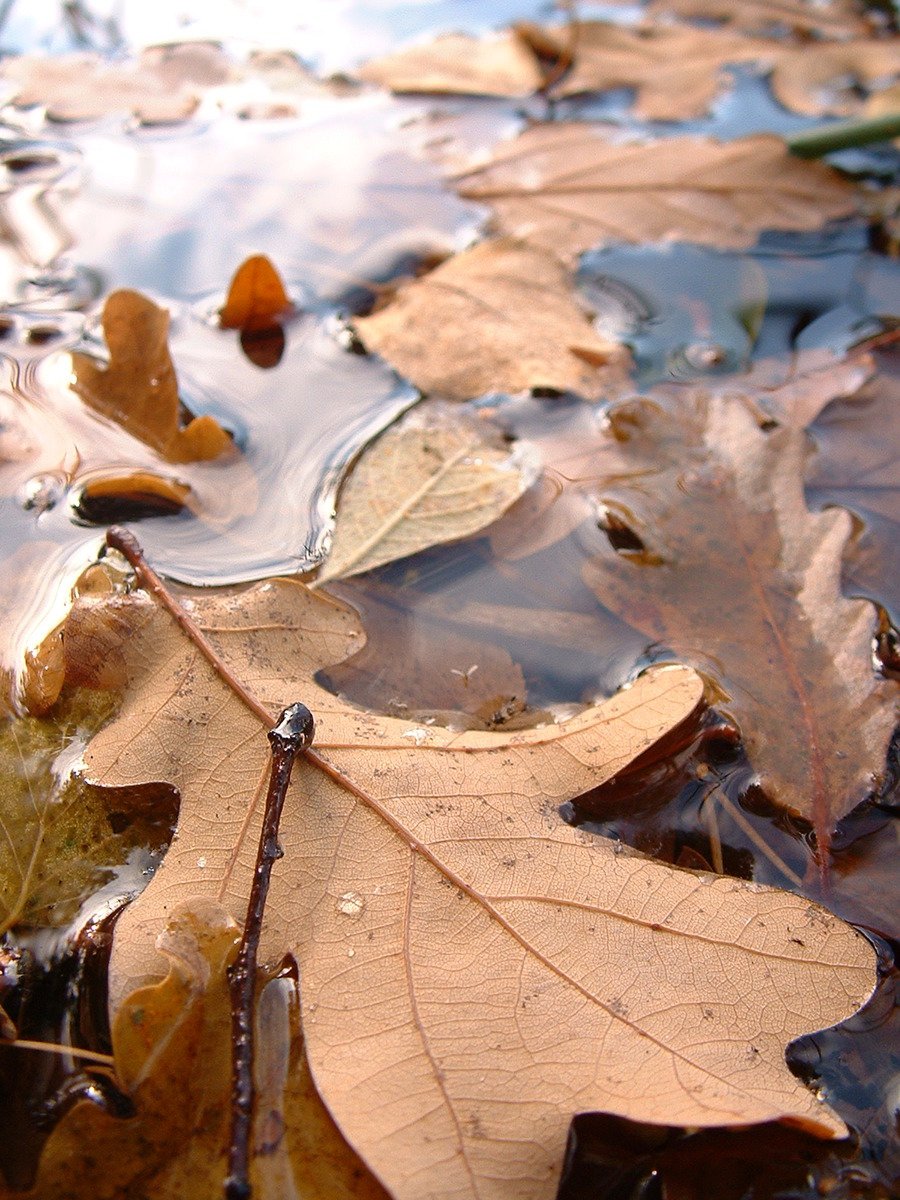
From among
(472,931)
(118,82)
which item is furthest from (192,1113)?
(118,82)

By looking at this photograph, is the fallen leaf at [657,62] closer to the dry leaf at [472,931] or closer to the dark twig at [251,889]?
the dry leaf at [472,931]

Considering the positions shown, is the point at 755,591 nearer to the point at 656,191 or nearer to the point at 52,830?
the point at 52,830

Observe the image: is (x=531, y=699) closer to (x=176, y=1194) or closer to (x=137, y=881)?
(x=137, y=881)

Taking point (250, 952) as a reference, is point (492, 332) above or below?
above

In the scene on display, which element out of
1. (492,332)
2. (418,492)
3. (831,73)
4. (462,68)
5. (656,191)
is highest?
(462,68)

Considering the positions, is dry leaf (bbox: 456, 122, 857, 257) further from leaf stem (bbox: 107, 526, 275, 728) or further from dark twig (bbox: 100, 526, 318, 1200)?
dark twig (bbox: 100, 526, 318, 1200)

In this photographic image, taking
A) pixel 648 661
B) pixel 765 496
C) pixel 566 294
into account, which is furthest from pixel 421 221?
pixel 648 661

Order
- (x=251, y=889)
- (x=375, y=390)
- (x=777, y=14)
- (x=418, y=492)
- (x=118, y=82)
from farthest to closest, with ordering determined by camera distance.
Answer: (x=777, y=14)
(x=118, y=82)
(x=375, y=390)
(x=418, y=492)
(x=251, y=889)
